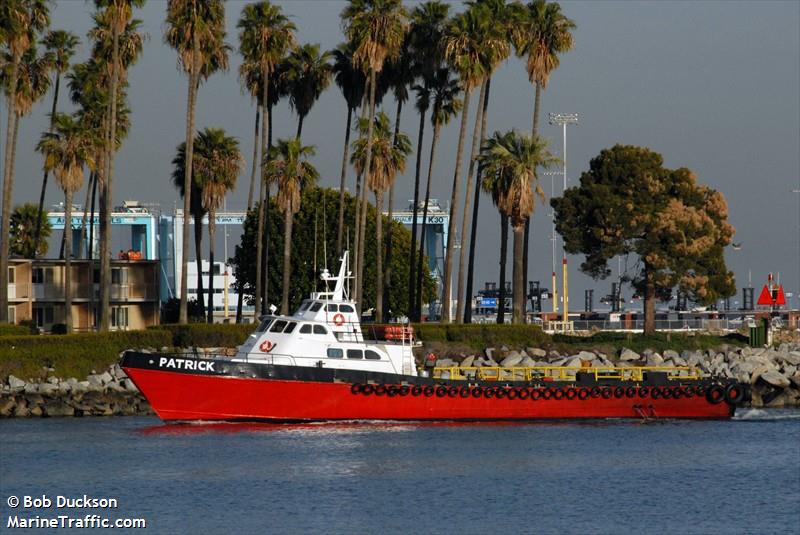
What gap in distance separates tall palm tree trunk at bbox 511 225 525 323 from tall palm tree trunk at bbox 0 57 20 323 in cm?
2487

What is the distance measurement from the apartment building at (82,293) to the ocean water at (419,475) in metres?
29.1

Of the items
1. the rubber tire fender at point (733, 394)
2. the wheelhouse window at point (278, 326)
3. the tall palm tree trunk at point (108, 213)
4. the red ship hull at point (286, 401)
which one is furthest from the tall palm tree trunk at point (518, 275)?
the wheelhouse window at point (278, 326)

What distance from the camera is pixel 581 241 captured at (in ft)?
264

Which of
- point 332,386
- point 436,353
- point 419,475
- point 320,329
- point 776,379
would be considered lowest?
point 419,475

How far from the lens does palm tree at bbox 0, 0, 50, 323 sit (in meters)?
67.0

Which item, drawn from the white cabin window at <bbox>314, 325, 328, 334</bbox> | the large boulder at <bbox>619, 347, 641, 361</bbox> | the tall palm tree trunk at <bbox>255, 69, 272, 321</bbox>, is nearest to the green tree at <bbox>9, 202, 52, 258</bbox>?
the tall palm tree trunk at <bbox>255, 69, 272, 321</bbox>

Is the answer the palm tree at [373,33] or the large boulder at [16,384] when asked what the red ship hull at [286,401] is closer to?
the large boulder at [16,384]

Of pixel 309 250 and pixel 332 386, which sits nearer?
pixel 332 386

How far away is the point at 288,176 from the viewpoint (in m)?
73.8

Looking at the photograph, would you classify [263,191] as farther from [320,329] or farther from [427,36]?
[320,329]

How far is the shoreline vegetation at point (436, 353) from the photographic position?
190 feet

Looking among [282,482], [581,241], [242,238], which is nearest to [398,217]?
[242,238]

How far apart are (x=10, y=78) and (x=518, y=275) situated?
26909 mm

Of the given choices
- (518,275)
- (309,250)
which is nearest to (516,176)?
(518,275)
